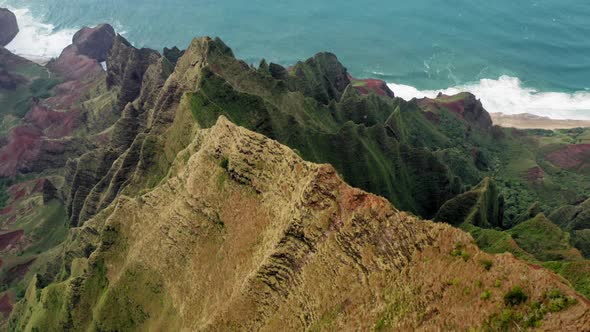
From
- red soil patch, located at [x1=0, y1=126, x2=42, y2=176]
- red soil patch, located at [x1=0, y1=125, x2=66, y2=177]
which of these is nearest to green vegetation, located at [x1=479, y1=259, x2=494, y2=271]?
red soil patch, located at [x1=0, y1=125, x2=66, y2=177]

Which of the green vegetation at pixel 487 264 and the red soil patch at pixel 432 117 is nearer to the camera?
the green vegetation at pixel 487 264

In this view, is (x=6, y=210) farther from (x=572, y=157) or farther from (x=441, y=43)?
(x=441, y=43)

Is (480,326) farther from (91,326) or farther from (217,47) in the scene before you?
(217,47)

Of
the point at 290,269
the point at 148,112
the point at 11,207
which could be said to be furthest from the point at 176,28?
the point at 290,269

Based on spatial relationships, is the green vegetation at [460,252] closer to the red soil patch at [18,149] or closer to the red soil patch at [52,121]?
the red soil patch at [18,149]

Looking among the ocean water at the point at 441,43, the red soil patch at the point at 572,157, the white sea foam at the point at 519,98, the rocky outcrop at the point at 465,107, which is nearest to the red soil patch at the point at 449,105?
the rocky outcrop at the point at 465,107

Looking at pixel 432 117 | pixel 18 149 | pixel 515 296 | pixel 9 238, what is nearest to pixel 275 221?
pixel 515 296
